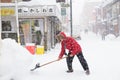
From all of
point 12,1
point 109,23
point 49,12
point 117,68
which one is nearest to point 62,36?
point 117,68

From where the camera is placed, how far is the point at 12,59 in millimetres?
11586

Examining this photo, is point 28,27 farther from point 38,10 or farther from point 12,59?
point 12,59

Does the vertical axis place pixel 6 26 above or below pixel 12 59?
above

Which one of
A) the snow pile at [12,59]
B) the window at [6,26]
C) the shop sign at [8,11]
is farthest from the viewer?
the window at [6,26]

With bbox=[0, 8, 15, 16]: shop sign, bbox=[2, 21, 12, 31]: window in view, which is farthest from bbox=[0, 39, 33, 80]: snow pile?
bbox=[2, 21, 12, 31]: window

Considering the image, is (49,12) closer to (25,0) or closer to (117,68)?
(25,0)

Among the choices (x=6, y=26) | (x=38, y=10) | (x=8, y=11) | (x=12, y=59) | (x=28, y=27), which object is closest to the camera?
(x=12, y=59)

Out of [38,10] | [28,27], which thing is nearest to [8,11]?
[38,10]

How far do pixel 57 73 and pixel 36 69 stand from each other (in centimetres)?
97

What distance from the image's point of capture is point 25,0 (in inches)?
1032

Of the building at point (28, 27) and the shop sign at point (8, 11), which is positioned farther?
the building at point (28, 27)

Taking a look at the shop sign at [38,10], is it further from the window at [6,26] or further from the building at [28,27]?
the window at [6,26]

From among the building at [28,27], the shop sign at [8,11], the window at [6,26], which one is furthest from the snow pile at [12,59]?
the window at [6,26]

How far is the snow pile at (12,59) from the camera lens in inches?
444
